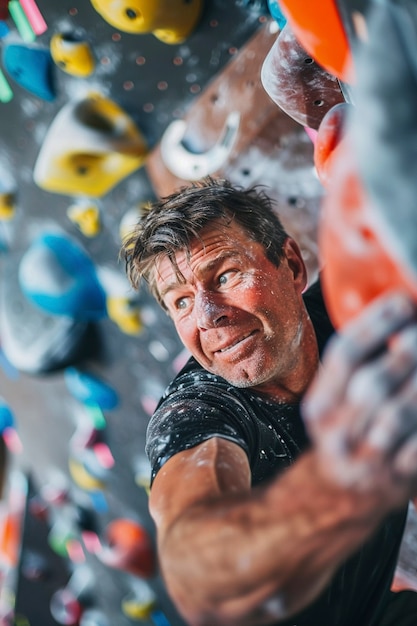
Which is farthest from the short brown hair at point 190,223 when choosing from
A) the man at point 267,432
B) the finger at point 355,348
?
the finger at point 355,348

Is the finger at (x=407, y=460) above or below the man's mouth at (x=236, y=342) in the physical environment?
above

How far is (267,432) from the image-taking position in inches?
34.3

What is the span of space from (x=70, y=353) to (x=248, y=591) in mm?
1325

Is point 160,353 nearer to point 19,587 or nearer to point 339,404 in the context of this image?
point 19,587

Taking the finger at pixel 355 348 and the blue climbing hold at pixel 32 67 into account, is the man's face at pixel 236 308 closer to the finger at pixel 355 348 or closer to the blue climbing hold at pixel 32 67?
the finger at pixel 355 348

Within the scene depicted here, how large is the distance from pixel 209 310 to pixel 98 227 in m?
0.89

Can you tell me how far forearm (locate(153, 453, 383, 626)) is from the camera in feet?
1.74

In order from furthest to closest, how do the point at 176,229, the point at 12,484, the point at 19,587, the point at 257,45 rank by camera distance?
the point at 12,484
the point at 19,587
the point at 257,45
the point at 176,229

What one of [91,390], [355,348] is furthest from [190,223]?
[91,390]

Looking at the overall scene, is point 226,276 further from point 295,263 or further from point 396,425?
point 396,425

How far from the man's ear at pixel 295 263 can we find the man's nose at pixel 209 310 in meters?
0.16

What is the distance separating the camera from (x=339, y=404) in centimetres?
51

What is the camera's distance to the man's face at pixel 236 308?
0.83 m

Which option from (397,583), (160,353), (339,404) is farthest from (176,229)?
(160,353)
